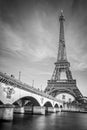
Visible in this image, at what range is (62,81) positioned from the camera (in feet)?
382

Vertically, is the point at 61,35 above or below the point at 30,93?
above

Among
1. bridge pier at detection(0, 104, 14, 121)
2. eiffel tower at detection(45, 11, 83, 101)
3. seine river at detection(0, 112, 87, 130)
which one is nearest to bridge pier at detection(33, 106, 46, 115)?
seine river at detection(0, 112, 87, 130)

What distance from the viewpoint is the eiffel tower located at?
107537 mm

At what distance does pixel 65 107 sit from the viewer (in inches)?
4498

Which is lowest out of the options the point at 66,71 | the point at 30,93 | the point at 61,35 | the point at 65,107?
the point at 65,107

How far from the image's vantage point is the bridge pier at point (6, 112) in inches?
1106

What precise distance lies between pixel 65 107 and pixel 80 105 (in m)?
11.4

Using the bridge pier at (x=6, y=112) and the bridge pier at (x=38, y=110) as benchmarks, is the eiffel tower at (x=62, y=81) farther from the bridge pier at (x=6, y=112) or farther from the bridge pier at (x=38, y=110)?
the bridge pier at (x=6, y=112)

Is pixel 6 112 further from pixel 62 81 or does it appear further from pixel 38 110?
pixel 62 81

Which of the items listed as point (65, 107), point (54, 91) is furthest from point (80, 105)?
point (54, 91)

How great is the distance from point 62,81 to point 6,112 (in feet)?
295

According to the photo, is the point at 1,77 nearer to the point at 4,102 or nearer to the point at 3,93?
the point at 3,93

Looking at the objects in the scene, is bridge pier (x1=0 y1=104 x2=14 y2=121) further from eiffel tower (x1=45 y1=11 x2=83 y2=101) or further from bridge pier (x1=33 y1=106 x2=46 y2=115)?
eiffel tower (x1=45 y1=11 x2=83 y2=101)

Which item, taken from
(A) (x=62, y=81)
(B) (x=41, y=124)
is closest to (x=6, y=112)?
(B) (x=41, y=124)
